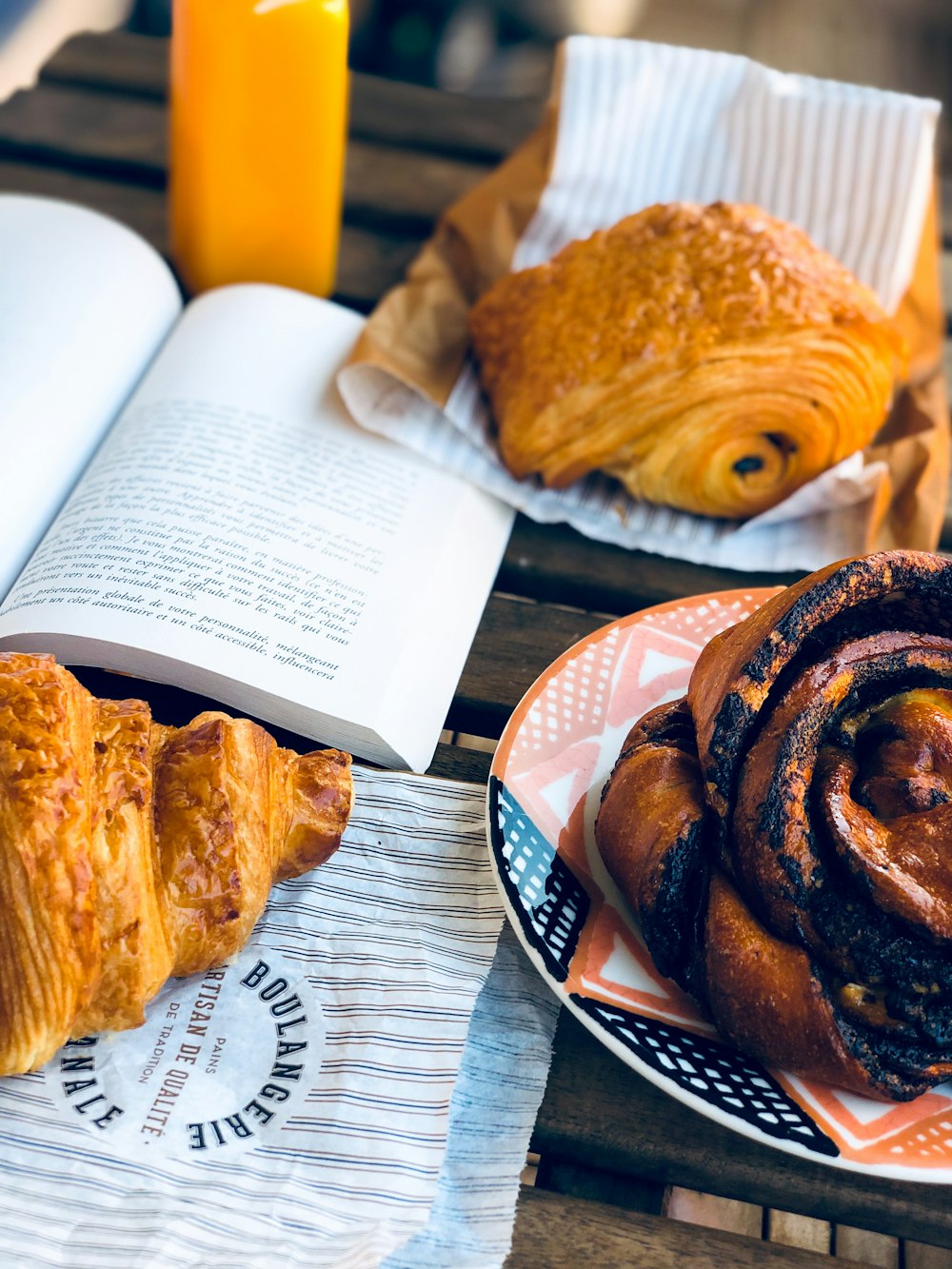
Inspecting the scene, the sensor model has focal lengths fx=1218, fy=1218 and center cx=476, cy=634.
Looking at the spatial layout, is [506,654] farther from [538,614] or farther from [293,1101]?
[293,1101]

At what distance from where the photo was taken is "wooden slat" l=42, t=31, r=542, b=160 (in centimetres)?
132

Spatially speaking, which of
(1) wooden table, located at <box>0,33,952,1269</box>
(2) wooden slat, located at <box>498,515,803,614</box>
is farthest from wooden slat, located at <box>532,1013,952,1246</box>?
(2) wooden slat, located at <box>498,515,803,614</box>

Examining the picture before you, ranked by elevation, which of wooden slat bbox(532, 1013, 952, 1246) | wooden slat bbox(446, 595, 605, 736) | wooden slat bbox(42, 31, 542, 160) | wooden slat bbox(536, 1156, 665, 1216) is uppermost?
wooden slat bbox(42, 31, 542, 160)

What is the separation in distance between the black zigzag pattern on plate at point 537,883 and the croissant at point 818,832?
0.03 meters

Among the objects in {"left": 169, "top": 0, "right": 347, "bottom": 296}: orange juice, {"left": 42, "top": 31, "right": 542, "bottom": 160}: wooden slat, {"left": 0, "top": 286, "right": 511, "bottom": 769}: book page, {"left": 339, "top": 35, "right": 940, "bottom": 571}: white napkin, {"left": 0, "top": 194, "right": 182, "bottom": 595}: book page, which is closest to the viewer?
A: {"left": 0, "top": 286, "right": 511, "bottom": 769}: book page

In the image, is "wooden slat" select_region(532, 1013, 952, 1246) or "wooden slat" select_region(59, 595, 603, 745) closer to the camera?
"wooden slat" select_region(532, 1013, 952, 1246)

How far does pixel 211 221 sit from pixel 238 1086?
737mm

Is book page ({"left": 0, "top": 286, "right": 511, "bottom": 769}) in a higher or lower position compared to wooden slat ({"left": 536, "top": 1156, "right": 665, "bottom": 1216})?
higher

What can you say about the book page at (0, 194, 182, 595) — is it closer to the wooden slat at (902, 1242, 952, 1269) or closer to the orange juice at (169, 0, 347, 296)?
the orange juice at (169, 0, 347, 296)

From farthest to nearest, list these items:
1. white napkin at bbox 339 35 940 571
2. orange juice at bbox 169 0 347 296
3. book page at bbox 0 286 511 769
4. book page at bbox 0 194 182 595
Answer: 1. white napkin at bbox 339 35 940 571
2. orange juice at bbox 169 0 347 296
3. book page at bbox 0 194 182 595
4. book page at bbox 0 286 511 769

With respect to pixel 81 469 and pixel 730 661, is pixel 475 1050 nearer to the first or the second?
pixel 730 661

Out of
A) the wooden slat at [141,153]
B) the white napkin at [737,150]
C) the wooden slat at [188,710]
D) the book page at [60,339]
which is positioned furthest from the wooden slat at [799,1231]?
the wooden slat at [141,153]

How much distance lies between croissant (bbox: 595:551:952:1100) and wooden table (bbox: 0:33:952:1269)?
73 mm

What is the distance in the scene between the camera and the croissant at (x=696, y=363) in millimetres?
877
